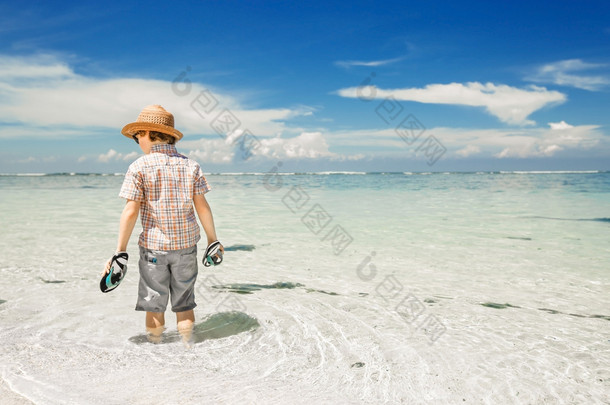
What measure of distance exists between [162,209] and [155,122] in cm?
70

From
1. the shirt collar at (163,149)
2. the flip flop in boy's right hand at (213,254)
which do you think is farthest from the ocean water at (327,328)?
the shirt collar at (163,149)

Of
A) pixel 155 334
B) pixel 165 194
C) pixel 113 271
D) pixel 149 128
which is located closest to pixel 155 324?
pixel 155 334

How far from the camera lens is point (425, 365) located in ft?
11.0

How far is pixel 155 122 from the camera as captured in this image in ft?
10.9

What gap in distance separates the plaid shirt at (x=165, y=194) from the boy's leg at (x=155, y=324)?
717 millimetres

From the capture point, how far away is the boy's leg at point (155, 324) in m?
3.69

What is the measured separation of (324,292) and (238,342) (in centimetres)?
197

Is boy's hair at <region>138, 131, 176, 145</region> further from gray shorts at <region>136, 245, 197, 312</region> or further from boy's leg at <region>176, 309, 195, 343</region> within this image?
boy's leg at <region>176, 309, 195, 343</region>

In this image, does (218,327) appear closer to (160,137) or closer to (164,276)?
(164,276)

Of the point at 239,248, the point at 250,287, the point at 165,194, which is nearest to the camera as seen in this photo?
the point at 165,194

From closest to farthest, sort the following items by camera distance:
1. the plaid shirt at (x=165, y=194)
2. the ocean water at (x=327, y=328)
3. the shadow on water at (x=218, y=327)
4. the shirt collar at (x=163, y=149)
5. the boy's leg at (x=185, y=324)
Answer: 1. the ocean water at (x=327, y=328)
2. the plaid shirt at (x=165, y=194)
3. the shirt collar at (x=163, y=149)
4. the boy's leg at (x=185, y=324)
5. the shadow on water at (x=218, y=327)

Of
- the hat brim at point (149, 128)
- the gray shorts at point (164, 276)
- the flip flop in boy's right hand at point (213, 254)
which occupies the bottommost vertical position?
the gray shorts at point (164, 276)

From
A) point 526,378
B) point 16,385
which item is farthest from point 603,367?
point 16,385

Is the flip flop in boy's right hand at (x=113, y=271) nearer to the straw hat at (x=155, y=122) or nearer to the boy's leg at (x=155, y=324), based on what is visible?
the boy's leg at (x=155, y=324)
